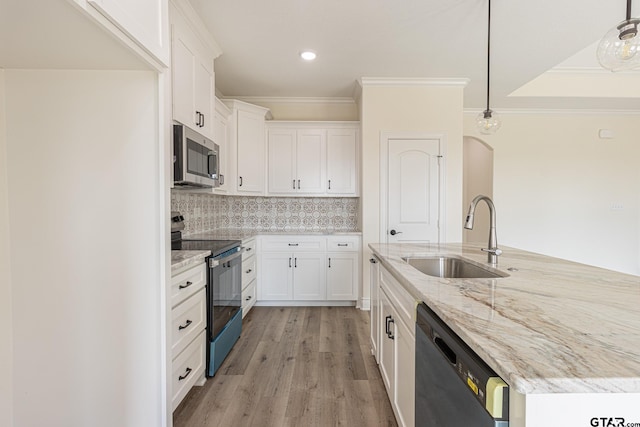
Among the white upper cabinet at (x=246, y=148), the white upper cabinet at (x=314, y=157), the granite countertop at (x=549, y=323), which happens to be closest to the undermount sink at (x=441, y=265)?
the granite countertop at (x=549, y=323)

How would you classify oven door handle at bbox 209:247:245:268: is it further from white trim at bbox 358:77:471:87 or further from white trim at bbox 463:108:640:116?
white trim at bbox 463:108:640:116

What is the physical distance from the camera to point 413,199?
144 inches

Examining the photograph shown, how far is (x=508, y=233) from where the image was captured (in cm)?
468

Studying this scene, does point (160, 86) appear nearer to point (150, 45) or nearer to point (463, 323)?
point (150, 45)

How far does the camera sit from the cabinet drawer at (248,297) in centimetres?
325

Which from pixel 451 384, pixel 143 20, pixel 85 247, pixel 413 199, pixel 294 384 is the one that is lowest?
pixel 294 384

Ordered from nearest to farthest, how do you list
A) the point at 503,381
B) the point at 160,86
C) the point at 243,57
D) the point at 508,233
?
1. the point at 503,381
2. the point at 160,86
3. the point at 243,57
4. the point at 508,233

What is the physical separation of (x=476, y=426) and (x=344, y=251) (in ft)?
9.82

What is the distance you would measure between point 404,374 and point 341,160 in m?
2.99

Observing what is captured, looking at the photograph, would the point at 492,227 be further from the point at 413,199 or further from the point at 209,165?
the point at 209,165

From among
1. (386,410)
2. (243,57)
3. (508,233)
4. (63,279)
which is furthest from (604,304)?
(508,233)

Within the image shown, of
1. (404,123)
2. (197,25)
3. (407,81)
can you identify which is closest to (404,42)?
(407,81)

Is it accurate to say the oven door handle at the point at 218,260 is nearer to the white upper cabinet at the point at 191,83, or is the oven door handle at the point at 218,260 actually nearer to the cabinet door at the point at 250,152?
the white upper cabinet at the point at 191,83

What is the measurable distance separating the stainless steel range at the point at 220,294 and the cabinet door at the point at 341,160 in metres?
1.75
